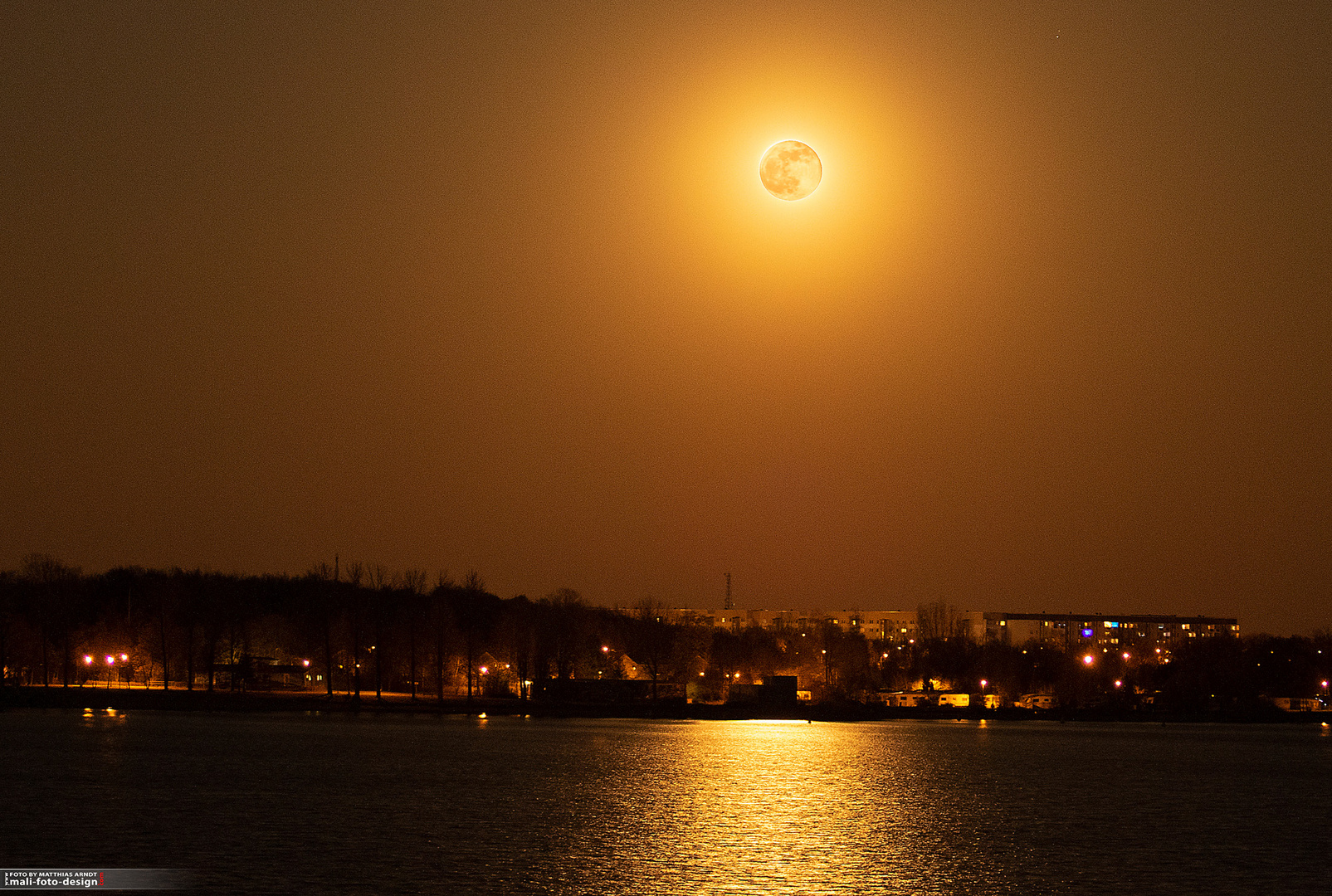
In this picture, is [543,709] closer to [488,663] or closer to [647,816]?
[488,663]

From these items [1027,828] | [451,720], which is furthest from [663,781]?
[451,720]

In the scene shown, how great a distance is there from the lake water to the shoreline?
29.2m

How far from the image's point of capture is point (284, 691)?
443 ft

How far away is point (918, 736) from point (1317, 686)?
75.2 meters

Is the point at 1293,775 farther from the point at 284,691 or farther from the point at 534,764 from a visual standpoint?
the point at 284,691

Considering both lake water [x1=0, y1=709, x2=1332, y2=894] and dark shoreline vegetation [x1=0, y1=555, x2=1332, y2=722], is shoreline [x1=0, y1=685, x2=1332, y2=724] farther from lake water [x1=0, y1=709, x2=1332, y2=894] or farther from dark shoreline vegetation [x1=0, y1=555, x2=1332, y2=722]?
lake water [x1=0, y1=709, x2=1332, y2=894]

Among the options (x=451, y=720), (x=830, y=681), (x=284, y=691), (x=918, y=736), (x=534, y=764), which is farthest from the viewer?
(x=830, y=681)

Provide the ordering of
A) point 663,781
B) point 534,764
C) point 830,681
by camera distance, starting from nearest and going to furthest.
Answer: point 663,781, point 534,764, point 830,681

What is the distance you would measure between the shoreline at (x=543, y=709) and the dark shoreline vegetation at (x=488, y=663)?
27cm

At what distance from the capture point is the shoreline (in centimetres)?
11575

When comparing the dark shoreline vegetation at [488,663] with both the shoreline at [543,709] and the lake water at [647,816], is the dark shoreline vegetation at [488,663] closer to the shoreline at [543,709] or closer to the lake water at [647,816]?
the shoreline at [543,709]

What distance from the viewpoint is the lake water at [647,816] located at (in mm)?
33938

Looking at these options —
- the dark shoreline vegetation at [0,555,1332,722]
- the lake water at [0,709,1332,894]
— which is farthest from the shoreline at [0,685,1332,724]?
the lake water at [0,709,1332,894]

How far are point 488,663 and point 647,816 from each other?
10110 cm
